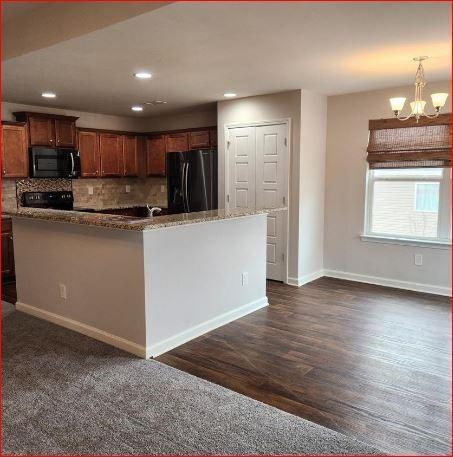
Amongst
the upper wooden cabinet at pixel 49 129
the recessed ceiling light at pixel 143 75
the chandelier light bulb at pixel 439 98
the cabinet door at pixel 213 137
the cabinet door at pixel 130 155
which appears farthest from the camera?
the cabinet door at pixel 130 155

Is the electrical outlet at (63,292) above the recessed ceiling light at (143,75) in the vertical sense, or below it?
below

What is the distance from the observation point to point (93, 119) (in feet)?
21.9

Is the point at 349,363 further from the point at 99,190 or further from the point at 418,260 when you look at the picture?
the point at 99,190

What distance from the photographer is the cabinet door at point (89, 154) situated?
248 inches

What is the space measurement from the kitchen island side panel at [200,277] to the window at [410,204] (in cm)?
174

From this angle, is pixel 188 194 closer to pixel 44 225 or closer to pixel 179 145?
pixel 179 145

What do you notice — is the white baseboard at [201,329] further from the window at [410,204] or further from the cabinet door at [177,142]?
the cabinet door at [177,142]

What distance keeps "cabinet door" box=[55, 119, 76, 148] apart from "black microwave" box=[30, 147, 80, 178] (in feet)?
0.30

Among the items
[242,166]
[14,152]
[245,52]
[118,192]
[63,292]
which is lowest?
[63,292]

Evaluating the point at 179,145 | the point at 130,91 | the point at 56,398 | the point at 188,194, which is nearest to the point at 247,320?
the point at 56,398

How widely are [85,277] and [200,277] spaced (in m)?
0.97

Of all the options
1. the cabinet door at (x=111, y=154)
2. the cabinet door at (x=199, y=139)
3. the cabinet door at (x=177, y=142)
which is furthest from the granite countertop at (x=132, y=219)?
the cabinet door at (x=177, y=142)

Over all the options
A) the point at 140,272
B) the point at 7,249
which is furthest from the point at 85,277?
the point at 7,249

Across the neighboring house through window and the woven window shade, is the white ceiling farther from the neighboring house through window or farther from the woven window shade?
the neighboring house through window
